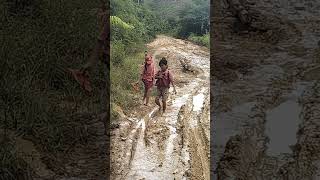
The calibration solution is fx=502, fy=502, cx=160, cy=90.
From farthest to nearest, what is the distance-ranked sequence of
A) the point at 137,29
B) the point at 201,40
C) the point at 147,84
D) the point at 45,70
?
the point at 201,40 → the point at 137,29 → the point at 147,84 → the point at 45,70

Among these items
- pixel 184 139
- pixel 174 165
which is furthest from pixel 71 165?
pixel 184 139

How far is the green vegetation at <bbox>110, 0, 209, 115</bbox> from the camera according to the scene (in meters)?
8.22

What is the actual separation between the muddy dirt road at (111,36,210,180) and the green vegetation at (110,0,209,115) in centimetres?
55

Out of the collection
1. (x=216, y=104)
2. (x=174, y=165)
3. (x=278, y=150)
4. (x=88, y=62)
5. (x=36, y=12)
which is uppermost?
(x=36, y=12)

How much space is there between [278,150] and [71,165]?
2.15 metres

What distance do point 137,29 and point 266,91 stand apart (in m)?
6.36

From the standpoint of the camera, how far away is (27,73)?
5.48 meters

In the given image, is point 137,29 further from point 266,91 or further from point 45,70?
point 266,91

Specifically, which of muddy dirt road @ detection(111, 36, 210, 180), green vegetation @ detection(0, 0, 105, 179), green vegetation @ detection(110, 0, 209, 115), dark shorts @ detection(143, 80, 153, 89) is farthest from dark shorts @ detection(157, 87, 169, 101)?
green vegetation @ detection(0, 0, 105, 179)

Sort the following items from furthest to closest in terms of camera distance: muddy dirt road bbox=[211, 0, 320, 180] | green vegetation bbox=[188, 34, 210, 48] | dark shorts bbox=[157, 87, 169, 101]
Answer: green vegetation bbox=[188, 34, 210, 48] → dark shorts bbox=[157, 87, 169, 101] → muddy dirt road bbox=[211, 0, 320, 180]

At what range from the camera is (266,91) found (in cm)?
500

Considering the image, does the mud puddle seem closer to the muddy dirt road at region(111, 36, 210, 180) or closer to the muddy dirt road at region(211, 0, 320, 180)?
the muddy dirt road at region(211, 0, 320, 180)

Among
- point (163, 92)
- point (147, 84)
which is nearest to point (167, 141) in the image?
point (163, 92)

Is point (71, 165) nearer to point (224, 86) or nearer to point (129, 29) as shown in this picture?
point (224, 86)
